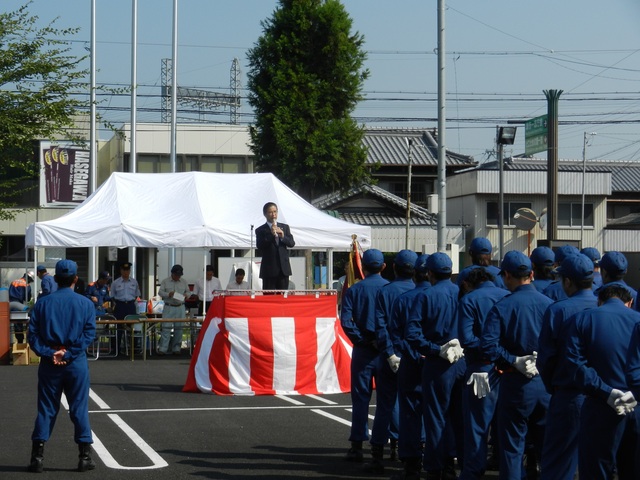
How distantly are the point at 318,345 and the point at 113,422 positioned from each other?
396 cm

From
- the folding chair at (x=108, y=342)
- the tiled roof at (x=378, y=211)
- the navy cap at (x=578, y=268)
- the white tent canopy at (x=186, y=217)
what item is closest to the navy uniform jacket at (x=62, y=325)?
the navy cap at (x=578, y=268)

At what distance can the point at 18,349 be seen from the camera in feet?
65.4

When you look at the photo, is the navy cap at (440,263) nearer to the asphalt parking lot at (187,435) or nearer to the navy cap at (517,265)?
the navy cap at (517,265)

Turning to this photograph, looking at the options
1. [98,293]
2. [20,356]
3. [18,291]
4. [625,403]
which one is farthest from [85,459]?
[18,291]

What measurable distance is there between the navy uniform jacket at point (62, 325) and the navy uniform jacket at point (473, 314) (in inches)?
132

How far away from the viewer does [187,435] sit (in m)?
10.8

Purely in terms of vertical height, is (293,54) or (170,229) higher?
(293,54)

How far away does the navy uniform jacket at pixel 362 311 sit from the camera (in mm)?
9352

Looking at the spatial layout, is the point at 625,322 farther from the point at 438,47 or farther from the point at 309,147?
the point at 309,147

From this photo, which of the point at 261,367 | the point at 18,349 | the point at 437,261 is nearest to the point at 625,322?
the point at 437,261

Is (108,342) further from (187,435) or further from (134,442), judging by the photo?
(134,442)

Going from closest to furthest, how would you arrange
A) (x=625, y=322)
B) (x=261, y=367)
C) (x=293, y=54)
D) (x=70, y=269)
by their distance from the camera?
(x=625, y=322)
(x=70, y=269)
(x=261, y=367)
(x=293, y=54)

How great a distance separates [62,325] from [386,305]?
9.58 ft

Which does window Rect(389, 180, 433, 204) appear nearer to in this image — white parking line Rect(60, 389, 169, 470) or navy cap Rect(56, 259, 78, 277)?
white parking line Rect(60, 389, 169, 470)
